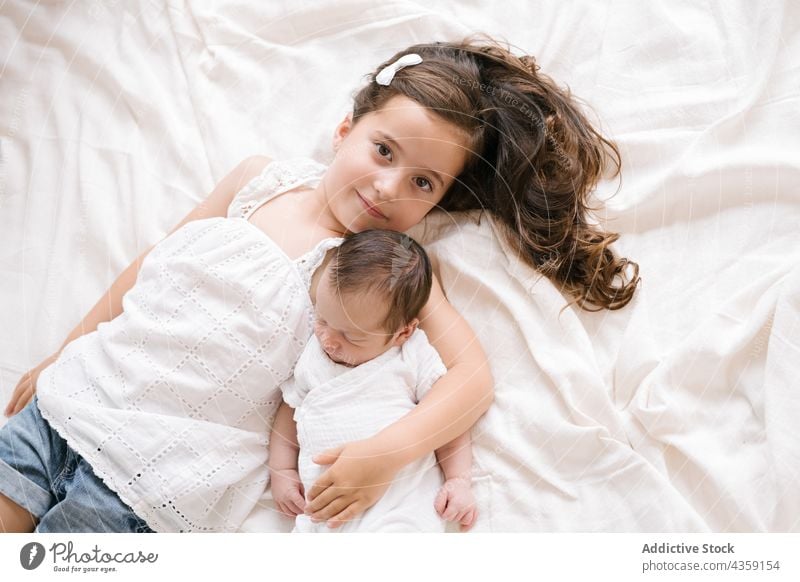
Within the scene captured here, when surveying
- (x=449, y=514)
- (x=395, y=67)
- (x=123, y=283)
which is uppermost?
(x=395, y=67)

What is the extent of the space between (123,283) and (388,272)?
0.82 feet

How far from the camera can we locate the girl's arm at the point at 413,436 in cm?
A: 57

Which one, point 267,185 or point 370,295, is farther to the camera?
point 267,185

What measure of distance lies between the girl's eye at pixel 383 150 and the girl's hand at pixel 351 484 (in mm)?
227

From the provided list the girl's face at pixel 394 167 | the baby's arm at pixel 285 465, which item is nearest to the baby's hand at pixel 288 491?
the baby's arm at pixel 285 465

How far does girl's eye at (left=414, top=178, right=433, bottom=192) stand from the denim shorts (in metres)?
0.33

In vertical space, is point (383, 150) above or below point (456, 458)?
above

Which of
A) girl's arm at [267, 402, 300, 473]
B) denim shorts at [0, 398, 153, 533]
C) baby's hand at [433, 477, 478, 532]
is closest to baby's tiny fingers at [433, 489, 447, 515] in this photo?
baby's hand at [433, 477, 478, 532]

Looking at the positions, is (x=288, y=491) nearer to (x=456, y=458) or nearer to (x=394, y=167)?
(x=456, y=458)

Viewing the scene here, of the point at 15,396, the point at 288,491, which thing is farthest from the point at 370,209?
the point at 15,396

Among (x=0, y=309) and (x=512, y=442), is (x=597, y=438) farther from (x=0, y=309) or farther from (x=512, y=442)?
(x=0, y=309)

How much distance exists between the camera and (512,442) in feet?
1.99

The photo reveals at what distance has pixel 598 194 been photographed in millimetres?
692

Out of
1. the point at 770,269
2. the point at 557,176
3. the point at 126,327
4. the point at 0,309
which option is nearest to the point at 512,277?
the point at 557,176
